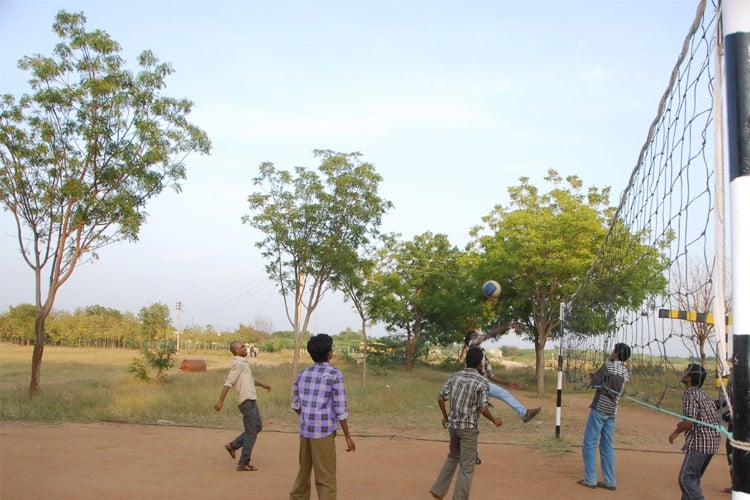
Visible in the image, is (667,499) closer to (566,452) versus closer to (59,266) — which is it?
(566,452)

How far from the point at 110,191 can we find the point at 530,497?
11218 mm

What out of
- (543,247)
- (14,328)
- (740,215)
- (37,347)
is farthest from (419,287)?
(14,328)

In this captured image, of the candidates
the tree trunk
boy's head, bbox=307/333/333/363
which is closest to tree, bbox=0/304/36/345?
the tree trunk

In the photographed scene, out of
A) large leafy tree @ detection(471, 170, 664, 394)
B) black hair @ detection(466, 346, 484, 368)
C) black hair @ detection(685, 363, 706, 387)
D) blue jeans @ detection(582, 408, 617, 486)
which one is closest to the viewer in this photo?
black hair @ detection(685, 363, 706, 387)

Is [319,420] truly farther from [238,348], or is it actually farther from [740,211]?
[740,211]

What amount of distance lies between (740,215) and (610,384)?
522 centimetres

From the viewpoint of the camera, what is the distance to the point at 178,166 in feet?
46.8

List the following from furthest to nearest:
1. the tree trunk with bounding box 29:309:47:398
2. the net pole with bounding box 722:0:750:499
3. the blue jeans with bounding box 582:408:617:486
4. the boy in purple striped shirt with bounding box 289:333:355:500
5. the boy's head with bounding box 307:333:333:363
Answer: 1. the tree trunk with bounding box 29:309:47:398
2. the blue jeans with bounding box 582:408:617:486
3. the boy's head with bounding box 307:333:333:363
4. the boy in purple striped shirt with bounding box 289:333:355:500
5. the net pole with bounding box 722:0:750:499

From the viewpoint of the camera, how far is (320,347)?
5.52 m

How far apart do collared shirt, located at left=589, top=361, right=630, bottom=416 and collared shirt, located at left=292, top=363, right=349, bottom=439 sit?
3286mm

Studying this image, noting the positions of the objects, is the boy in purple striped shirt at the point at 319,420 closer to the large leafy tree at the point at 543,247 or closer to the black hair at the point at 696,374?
the black hair at the point at 696,374

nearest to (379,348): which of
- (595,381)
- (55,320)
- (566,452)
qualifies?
(566,452)

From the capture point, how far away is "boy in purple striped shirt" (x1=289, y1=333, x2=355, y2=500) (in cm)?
522

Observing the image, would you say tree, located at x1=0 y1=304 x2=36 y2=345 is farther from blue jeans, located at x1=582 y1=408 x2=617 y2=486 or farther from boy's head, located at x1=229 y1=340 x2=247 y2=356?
blue jeans, located at x1=582 y1=408 x2=617 y2=486
